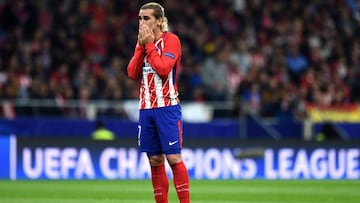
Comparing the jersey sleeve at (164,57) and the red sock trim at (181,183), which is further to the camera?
the red sock trim at (181,183)

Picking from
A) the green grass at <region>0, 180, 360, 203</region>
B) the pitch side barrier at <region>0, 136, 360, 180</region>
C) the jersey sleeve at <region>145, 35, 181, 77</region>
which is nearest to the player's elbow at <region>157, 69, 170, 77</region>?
the jersey sleeve at <region>145, 35, 181, 77</region>

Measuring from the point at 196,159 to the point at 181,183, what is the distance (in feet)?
31.3

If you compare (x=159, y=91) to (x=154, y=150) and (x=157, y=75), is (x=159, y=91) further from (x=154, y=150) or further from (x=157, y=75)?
(x=154, y=150)

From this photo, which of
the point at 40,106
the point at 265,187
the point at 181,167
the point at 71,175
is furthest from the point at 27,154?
the point at 181,167

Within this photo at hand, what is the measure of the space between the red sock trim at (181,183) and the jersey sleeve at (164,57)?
37.6 inches

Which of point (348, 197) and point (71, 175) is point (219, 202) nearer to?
point (348, 197)

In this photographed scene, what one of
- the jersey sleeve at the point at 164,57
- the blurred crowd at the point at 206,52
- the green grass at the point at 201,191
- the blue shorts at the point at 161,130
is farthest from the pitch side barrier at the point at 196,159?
the jersey sleeve at the point at 164,57

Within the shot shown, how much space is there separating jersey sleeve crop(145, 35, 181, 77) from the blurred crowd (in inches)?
445

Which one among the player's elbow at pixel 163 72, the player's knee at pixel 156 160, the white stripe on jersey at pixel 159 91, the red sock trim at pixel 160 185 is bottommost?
the red sock trim at pixel 160 185

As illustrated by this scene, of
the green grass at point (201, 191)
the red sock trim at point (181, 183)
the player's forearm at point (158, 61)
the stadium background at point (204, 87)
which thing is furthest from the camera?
the stadium background at point (204, 87)

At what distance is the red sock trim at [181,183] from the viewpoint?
32.9 feet

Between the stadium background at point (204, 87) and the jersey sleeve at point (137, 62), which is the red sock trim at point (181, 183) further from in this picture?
the stadium background at point (204, 87)

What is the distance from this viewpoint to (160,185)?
10281 millimetres

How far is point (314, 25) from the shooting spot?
27.2 meters
